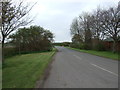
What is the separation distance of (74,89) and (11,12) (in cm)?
892

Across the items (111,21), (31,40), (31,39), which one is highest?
(111,21)

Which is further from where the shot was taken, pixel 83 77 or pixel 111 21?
pixel 111 21

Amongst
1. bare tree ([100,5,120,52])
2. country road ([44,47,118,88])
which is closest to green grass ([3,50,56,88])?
country road ([44,47,118,88])

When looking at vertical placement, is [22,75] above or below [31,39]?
below

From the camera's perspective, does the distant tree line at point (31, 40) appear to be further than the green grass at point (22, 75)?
Yes

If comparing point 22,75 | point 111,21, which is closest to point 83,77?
point 22,75

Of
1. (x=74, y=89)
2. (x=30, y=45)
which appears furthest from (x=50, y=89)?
(x=30, y=45)

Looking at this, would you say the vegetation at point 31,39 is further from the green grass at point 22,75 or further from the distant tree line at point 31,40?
the green grass at point 22,75

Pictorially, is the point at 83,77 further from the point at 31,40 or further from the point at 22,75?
the point at 31,40

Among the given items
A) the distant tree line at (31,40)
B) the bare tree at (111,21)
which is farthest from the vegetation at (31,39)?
the bare tree at (111,21)

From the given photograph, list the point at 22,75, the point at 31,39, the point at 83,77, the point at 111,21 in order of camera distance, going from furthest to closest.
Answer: the point at 31,39
the point at 111,21
the point at 22,75
the point at 83,77

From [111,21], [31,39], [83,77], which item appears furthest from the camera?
[31,39]

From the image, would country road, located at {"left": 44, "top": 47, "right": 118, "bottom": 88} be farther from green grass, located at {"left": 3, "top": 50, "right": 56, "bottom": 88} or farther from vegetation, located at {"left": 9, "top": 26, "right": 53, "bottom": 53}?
vegetation, located at {"left": 9, "top": 26, "right": 53, "bottom": 53}

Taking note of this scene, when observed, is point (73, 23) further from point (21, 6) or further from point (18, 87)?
point (18, 87)
